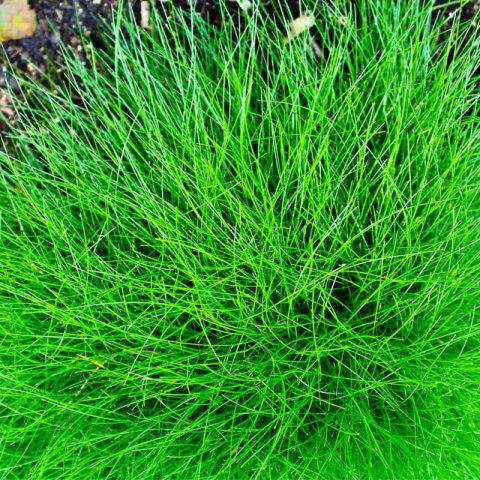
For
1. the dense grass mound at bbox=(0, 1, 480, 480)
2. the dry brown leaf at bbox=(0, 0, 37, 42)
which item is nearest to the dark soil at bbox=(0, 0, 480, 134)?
the dry brown leaf at bbox=(0, 0, 37, 42)

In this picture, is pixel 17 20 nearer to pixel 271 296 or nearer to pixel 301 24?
pixel 301 24

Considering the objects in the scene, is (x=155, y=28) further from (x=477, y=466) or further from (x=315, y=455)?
(x=477, y=466)

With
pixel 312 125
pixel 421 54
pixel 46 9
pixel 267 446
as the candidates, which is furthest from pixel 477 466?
pixel 46 9

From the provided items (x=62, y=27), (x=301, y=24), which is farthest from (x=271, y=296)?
(x=62, y=27)

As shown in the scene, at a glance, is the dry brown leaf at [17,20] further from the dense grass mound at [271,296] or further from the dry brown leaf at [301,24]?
the dry brown leaf at [301,24]

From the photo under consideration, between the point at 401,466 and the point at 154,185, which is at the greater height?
the point at 154,185
